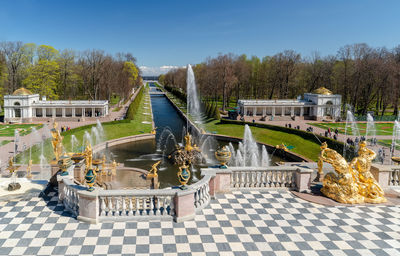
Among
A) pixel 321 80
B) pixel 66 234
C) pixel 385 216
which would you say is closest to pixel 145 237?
pixel 66 234

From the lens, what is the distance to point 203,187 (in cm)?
1279

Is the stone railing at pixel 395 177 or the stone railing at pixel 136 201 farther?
the stone railing at pixel 395 177

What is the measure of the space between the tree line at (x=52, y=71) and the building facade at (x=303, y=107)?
35524mm

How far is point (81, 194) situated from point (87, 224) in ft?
3.65

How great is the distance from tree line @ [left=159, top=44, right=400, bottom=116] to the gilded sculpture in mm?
54731

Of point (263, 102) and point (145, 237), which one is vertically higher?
point (263, 102)

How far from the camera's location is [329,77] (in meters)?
77.1

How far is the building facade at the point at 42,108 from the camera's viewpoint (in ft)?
182

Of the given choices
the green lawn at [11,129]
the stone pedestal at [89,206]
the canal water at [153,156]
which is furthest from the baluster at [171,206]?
the green lawn at [11,129]

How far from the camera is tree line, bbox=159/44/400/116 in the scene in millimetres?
61906

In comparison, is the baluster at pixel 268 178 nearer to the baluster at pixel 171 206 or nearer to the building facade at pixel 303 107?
the baluster at pixel 171 206

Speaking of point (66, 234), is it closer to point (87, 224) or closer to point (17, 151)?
point (87, 224)

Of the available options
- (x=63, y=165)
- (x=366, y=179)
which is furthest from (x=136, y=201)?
(x=366, y=179)

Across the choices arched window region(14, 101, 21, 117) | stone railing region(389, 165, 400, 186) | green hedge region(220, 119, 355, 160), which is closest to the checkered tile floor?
stone railing region(389, 165, 400, 186)
